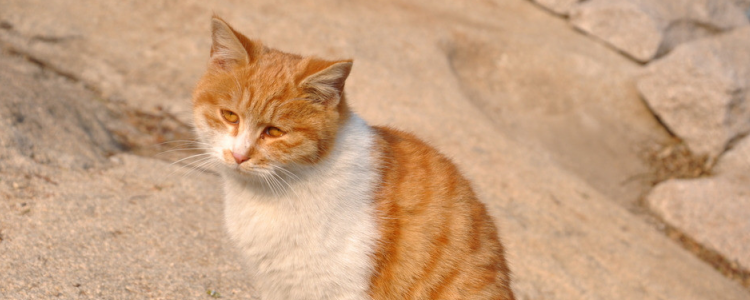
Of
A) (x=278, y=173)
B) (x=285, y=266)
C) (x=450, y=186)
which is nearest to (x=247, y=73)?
(x=278, y=173)

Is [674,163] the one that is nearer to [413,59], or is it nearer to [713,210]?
[713,210]

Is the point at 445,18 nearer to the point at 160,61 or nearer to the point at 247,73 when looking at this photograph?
the point at 160,61

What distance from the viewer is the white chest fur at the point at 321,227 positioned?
296cm

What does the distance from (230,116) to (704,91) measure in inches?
286

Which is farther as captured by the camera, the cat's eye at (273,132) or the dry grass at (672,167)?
the dry grass at (672,167)

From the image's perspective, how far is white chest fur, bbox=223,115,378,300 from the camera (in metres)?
2.96

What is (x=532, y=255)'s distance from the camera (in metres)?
5.15

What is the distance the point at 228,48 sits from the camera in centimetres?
310

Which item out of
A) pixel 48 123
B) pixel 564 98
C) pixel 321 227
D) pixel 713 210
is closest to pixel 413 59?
pixel 564 98

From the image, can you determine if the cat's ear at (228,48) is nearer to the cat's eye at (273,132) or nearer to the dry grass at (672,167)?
the cat's eye at (273,132)

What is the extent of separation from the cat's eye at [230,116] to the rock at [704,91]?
7.13 m

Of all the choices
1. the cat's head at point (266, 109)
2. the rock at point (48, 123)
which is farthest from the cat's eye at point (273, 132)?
the rock at point (48, 123)

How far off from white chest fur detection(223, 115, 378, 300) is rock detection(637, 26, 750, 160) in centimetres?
667

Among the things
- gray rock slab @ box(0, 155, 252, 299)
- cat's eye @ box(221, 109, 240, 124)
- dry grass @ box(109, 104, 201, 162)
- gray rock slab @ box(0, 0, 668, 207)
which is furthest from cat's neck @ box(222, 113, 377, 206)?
gray rock slab @ box(0, 0, 668, 207)
